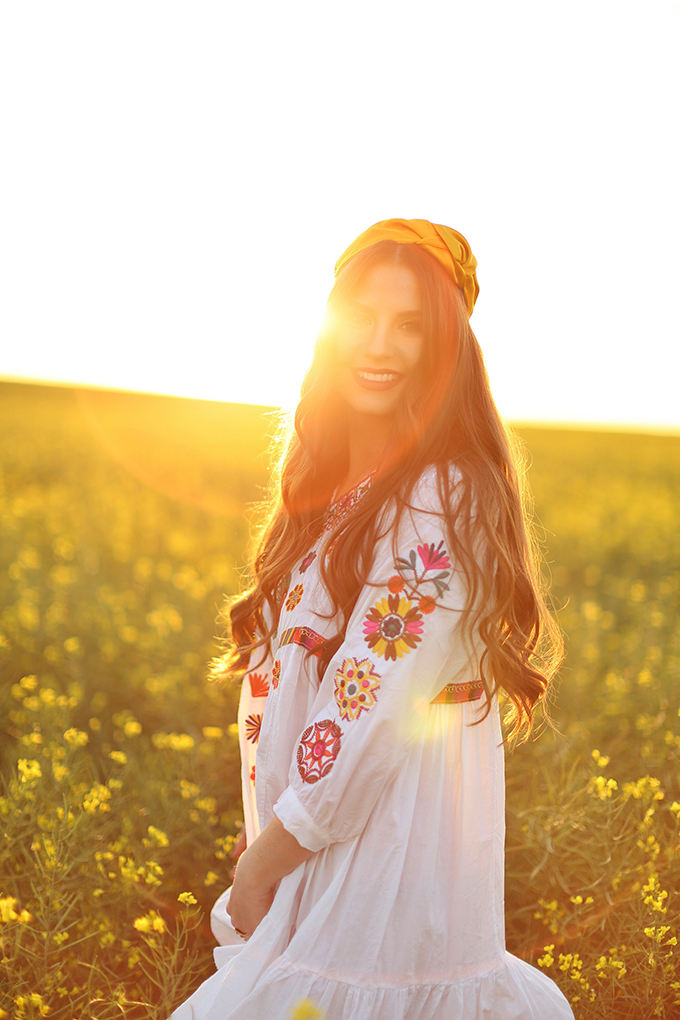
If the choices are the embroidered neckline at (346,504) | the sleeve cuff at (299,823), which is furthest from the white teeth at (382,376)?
the sleeve cuff at (299,823)

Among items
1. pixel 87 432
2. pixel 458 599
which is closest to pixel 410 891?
pixel 458 599

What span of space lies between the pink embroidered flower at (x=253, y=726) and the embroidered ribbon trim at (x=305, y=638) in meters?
0.46

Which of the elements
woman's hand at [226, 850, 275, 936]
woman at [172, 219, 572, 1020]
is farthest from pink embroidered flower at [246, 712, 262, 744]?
woman's hand at [226, 850, 275, 936]

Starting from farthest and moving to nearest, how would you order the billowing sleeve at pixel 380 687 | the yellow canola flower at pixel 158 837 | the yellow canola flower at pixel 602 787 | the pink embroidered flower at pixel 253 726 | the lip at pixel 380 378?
the yellow canola flower at pixel 602 787 → the yellow canola flower at pixel 158 837 → the pink embroidered flower at pixel 253 726 → the lip at pixel 380 378 → the billowing sleeve at pixel 380 687

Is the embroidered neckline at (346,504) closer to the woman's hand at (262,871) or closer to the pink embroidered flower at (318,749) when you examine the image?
the pink embroidered flower at (318,749)

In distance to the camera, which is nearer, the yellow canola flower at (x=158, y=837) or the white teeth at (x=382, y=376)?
A: the white teeth at (x=382, y=376)

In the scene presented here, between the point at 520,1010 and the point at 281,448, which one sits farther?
the point at 281,448

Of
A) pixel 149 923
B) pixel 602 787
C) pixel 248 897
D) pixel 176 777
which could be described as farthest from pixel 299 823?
pixel 176 777

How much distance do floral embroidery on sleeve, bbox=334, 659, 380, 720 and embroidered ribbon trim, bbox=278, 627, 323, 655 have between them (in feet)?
0.65

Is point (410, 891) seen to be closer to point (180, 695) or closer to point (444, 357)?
point (444, 357)

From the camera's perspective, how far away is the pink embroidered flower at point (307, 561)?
1.85m

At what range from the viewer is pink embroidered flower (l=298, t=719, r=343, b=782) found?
1.45m

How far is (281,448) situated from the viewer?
246 centimetres

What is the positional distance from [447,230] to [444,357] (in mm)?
329
